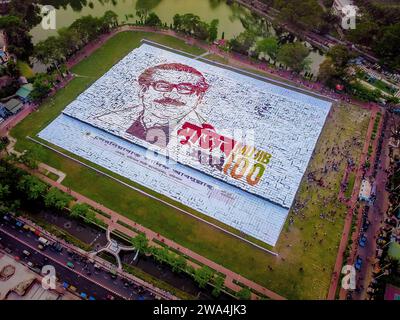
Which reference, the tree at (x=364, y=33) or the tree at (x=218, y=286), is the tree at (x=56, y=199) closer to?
the tree at (x=218, y=286)

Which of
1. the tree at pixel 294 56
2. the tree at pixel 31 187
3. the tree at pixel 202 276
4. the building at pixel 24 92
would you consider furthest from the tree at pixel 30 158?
the tree at pixel 294 56

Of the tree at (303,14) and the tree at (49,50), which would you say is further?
the tree at (303,14)

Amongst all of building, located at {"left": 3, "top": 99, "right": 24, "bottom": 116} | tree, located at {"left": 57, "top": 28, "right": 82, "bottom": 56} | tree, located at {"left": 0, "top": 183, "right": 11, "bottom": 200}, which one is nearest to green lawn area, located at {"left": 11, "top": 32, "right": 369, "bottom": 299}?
building, located at {"left": 3, "top": 99, "right": 24, "bottom": 116}

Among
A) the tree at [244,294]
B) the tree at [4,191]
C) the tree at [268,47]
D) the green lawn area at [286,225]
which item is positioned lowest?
the tree at [4,191]

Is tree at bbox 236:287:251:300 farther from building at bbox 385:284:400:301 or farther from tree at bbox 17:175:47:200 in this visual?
tree at bbox 17:175:47:200

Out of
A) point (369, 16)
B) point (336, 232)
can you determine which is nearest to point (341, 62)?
point (369, 16)
